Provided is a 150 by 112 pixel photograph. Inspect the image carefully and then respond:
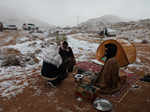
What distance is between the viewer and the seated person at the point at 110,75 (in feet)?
10.8

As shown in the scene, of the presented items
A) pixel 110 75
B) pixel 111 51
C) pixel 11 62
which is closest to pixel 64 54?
pixel 111 51

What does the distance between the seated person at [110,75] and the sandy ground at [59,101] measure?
0.43 meters

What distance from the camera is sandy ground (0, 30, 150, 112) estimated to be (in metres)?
2.94

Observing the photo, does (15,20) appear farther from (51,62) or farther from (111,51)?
(111,51)

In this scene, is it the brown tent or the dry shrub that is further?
the dry shrub

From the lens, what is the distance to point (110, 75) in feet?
11.1

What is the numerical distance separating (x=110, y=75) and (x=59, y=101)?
5.26ft

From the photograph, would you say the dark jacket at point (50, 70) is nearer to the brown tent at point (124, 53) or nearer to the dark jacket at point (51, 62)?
the dark jacket at point (51, 62)

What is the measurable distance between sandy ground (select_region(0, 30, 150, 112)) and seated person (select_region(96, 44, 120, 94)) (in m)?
0.43

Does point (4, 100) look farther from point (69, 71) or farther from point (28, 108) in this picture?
point (69, 71)

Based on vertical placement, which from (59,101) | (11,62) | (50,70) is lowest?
(59,101)

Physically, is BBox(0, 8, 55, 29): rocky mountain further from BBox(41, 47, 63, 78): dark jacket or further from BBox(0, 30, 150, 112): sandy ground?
BBox(0, 30, 150, 112): sandy ground

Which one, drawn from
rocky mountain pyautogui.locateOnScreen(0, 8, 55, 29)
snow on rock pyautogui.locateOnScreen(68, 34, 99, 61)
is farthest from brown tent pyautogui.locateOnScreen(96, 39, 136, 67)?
rocky mountain pyautogui.locateOnScreen(0, 8, 55, 29)

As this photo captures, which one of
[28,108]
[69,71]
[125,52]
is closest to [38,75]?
[69,71]
